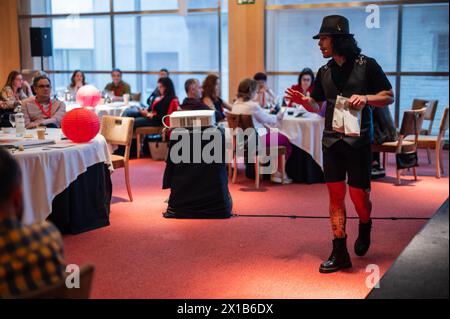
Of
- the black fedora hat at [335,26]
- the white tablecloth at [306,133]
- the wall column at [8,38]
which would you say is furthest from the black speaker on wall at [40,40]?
the black fedora hat at [335,26]

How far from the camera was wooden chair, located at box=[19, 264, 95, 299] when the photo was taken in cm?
190

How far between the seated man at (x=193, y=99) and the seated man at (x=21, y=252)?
212 inches

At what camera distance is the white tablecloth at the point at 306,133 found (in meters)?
7.46

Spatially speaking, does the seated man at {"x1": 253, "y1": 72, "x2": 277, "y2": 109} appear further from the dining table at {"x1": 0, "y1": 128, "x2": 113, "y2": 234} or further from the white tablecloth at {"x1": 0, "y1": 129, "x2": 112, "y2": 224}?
the white tablecloth at {"x1": 0, "y1": 129, "x2": 112, "y2": 224}

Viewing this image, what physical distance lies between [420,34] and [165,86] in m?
4.65

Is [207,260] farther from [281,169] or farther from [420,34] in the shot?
[420,34]

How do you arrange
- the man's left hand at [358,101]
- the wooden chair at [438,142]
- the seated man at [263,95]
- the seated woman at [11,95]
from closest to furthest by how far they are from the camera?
the man's left hand at [358,101] → the wooden chair at [438,142] → the seated woman at [11,95] → the seated man at [263,95]

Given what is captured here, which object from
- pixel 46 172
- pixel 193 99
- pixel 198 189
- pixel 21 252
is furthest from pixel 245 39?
pixel 21 252

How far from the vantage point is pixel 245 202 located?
21.8ft

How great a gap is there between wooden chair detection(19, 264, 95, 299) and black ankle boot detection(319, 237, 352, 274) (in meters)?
2.53

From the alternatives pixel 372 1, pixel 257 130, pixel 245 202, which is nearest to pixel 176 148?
pixel 245 202

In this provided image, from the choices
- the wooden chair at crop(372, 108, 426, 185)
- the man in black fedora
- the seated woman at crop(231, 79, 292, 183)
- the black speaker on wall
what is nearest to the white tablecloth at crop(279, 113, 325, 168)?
the seated woman at crop(231, 79, 292, 183)

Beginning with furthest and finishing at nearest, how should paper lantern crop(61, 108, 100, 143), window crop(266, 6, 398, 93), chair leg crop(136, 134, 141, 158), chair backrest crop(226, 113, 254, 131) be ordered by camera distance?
window crop(266, 6, 398, 93) < chair leg crop(136, 134, 141, 158) < chair backrest crop(226, 113, 254, 131) < paper lantern crop(61, 108, 100, 143)

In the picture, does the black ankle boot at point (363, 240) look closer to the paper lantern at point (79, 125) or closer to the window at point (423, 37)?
the paper lantern at point (79, 125)
